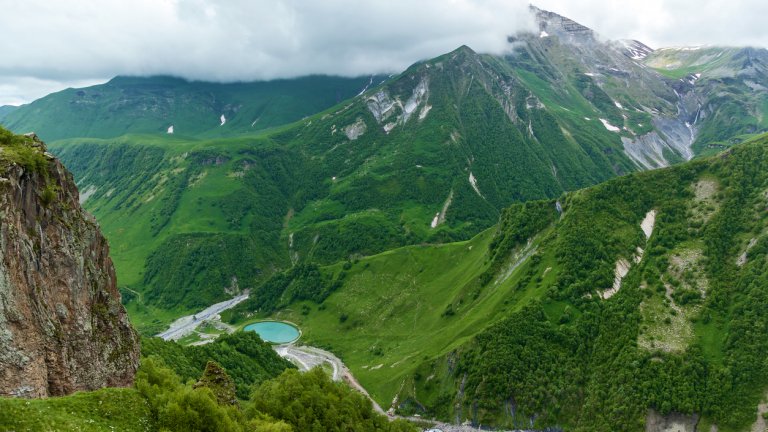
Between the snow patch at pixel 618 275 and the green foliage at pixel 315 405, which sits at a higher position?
the snow patch at pixel 618 275

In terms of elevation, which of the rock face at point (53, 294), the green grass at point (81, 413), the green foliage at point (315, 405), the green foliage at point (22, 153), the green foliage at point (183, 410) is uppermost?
the green foliage at point (22, 153)

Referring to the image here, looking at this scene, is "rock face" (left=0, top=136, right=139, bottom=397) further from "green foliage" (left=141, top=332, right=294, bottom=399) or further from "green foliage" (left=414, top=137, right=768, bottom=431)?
"green foliage" (left=414, top=137, right=768, bottom=431)

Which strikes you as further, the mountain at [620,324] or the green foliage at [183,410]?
the mountain at [620,324]

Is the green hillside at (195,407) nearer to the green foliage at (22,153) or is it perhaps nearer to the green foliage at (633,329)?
the green foliage at (22,153)

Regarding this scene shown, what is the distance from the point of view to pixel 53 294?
167 ft

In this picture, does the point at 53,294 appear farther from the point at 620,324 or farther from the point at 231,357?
the point at 620,324

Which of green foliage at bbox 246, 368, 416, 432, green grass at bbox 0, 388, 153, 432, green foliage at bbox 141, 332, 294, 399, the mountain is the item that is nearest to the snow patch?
the mountain

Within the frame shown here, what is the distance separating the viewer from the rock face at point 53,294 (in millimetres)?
44969

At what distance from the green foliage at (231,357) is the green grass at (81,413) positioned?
232ft

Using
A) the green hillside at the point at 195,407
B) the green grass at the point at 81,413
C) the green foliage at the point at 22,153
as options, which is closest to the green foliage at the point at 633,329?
the green hillside at the point at 195,407

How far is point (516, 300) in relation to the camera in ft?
567

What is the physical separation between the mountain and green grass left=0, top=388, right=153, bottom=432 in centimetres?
11464

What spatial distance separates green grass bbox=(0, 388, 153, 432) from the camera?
37281 millimetres

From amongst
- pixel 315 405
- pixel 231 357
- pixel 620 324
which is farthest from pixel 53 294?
pixel 620 324
